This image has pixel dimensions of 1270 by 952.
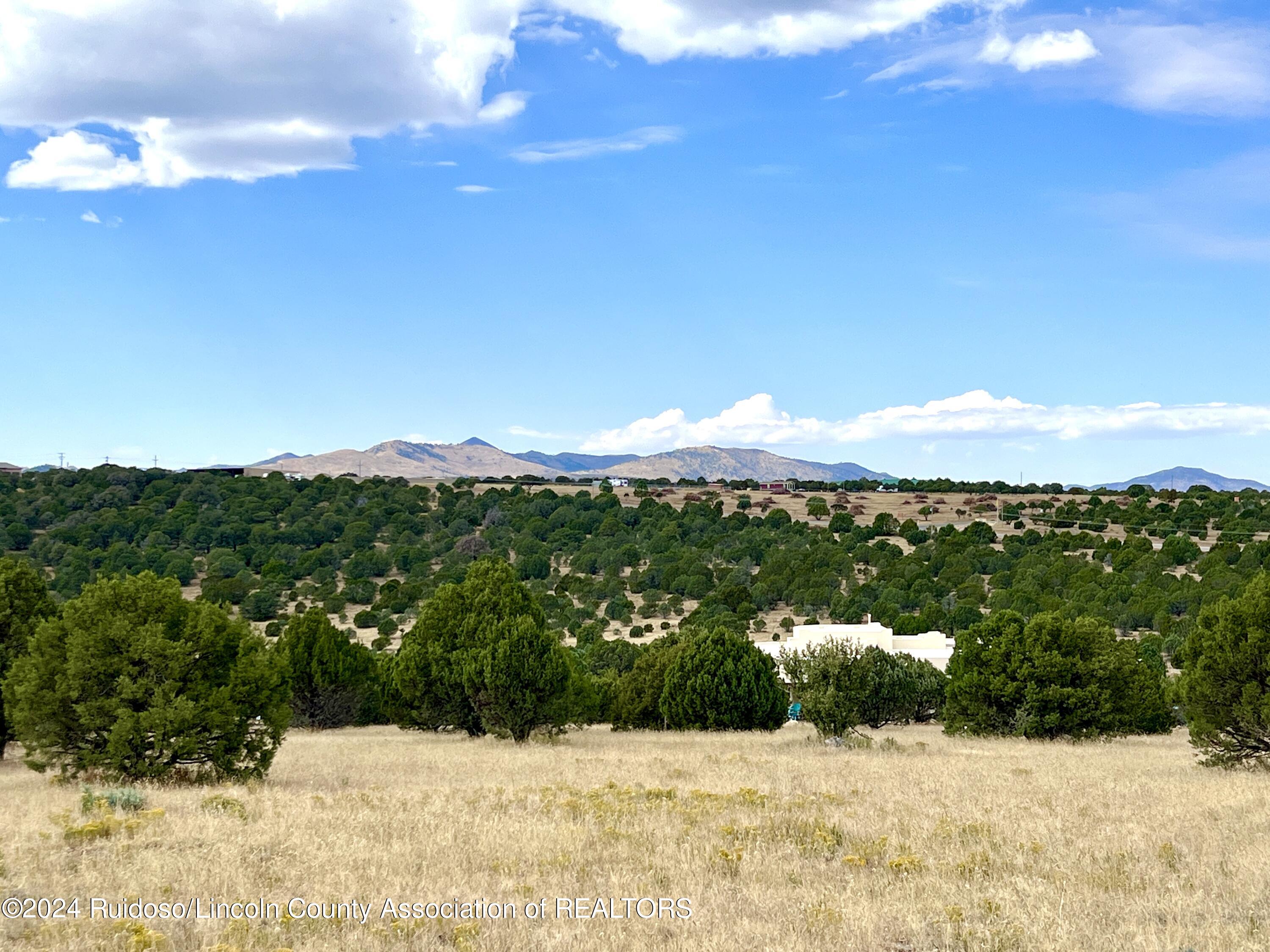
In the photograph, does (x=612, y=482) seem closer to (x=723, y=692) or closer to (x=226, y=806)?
(x=723, y=692)

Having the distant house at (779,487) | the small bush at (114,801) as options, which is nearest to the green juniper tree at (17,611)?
the small bush at (114,801)

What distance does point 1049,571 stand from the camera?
84.1 metres

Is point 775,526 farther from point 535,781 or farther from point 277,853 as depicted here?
point 277,853

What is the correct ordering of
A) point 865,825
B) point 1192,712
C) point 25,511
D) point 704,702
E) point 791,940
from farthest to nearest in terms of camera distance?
point 25,511
point 704,702
point 1192,712
point 865,825
point 791,940

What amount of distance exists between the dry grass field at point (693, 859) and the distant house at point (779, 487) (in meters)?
131

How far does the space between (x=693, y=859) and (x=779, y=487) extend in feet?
484

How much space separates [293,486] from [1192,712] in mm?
114447

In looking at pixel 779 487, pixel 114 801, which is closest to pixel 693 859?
pixel 114 801

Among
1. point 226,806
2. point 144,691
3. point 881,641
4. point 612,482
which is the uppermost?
point 612,482

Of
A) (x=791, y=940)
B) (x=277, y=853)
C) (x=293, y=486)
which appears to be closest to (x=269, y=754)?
(x=277, y=853)

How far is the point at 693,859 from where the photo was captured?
1159 cm

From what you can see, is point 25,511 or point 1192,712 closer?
point 1192,712

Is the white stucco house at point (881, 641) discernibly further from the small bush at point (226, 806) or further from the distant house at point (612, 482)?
the distant house at point (612, 482)

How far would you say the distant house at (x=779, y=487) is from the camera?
494ft
